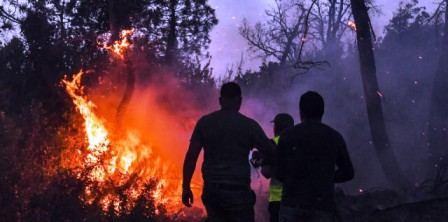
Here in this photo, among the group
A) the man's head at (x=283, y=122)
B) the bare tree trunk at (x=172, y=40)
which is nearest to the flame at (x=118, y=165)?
the man's head at (x=283, y=122)

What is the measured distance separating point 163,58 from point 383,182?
7.77 metres

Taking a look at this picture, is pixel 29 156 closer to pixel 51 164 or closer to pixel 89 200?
pixel 51 164

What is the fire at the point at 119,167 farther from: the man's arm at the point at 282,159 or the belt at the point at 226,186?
the man's arm at the point at 282,159

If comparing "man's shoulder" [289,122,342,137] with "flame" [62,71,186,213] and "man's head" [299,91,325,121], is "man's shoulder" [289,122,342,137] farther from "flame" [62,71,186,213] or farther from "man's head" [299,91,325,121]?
"flame" [62,71,186,213]

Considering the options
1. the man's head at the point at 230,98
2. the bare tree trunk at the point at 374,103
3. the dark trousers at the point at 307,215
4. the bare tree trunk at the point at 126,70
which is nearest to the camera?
the dark trousers at the point at 307,215

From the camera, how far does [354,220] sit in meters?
9.05

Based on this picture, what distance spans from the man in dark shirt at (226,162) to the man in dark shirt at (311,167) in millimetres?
692

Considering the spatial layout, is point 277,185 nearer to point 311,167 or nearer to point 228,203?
point 228,203

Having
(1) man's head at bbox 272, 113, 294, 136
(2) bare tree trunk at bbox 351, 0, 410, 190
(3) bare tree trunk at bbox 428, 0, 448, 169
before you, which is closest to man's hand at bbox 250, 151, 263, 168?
(1) man's head at bbox 272, 113, 294, 136

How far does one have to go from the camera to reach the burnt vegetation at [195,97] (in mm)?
7672

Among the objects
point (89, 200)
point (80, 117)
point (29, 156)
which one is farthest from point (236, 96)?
point (80, 117)

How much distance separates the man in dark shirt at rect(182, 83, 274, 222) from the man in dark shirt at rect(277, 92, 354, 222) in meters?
0.69

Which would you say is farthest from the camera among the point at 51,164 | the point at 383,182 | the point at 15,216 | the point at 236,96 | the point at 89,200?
the point at 383,182

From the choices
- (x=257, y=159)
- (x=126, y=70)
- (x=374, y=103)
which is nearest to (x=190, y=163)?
(x=257, y=159)
